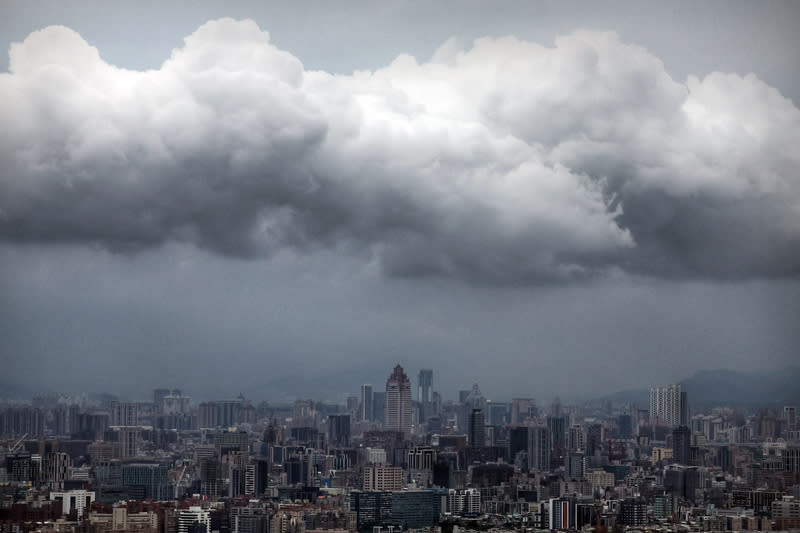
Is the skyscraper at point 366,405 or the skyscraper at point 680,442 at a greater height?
the skyscraper at point 366,405

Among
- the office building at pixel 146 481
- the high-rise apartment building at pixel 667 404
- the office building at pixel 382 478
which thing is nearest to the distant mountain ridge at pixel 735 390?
the high-rise apartment building at pixel 667 404

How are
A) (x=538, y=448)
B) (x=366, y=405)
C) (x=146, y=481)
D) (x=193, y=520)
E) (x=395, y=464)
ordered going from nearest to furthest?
(x=193, y=520), (x=146, y=481), (x=395, y=464), (x=538, y=448), (x=366, y=405)

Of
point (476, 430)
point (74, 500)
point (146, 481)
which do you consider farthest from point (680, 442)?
point (74, 500)

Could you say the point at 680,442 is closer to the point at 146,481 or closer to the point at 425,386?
the point at 425,386

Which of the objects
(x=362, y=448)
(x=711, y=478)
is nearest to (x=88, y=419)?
(x=362, y=448)

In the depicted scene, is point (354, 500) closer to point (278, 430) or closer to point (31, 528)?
point (31, 528)

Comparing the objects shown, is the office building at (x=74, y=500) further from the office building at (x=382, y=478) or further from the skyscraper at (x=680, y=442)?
the skyscraper at (x=680, y=442)
